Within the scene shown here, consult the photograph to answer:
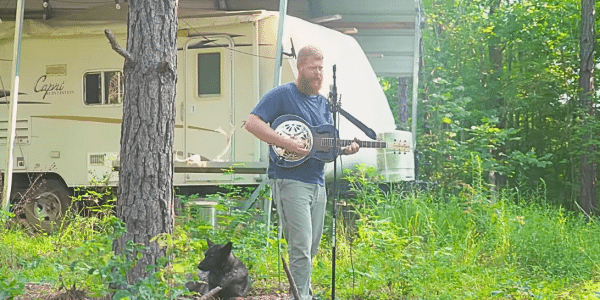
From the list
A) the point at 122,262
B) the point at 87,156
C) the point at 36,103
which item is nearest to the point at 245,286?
the point at 122,262

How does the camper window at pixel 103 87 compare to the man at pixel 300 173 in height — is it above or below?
above

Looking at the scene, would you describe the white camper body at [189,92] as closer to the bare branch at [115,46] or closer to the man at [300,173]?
the man at [300,173]

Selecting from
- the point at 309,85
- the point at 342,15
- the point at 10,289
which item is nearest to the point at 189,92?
the point at 342,15

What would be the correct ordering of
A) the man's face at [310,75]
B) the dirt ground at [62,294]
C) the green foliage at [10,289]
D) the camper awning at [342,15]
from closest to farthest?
the green foliage at [10,289] → the dirt ground at [62,294] → the man's face at [310,75] → the camper awning at [342,15]

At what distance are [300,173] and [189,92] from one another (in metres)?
4.55

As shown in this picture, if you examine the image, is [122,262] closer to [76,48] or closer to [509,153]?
[76,48]

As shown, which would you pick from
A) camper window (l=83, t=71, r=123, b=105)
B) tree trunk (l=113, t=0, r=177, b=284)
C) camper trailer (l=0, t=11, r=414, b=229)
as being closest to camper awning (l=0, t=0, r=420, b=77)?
camper trailer (l=0, t=11, r=414, b=229)

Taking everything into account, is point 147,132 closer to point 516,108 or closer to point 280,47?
point 280,47

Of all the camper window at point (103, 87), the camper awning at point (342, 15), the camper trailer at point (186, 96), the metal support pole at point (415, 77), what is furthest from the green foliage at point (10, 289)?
the metal support pole at point (415, 77)

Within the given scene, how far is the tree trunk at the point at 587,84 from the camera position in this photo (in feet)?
35.5

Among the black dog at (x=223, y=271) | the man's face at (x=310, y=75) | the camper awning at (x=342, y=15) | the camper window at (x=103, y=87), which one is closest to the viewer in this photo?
the man's face at (x=310, y=75)

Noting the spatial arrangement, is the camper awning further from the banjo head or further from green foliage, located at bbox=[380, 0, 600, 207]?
the banjo head

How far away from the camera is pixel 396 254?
5547 millimetres

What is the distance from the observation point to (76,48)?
9.72m
